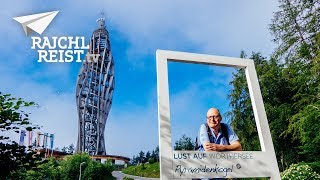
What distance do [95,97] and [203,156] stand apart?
73872 millimetres

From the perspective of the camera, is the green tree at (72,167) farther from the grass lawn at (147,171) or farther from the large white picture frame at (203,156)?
the large white picture frame at (203,156)

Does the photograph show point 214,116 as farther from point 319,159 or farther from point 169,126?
point 319,159

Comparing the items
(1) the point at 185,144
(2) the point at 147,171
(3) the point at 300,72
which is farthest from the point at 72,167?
(1) the point at 185,144

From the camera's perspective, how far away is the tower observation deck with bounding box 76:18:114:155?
243 feet

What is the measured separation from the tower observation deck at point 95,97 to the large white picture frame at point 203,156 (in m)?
72.1

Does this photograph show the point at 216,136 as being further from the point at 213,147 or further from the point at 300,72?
the point at 300,72

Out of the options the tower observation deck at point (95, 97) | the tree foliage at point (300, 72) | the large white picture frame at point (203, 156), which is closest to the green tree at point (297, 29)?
the tree foliage at point (300, 72)

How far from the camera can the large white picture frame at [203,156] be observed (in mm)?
3514

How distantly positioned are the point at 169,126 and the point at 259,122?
4.32 feet

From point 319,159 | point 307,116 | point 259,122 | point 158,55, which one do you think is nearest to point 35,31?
point 158,55

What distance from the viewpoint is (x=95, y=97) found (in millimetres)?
75688

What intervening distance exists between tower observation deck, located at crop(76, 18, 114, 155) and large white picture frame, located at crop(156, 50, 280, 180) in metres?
72.1

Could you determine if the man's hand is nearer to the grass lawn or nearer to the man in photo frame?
the man in photo frame

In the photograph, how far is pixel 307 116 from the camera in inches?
531
